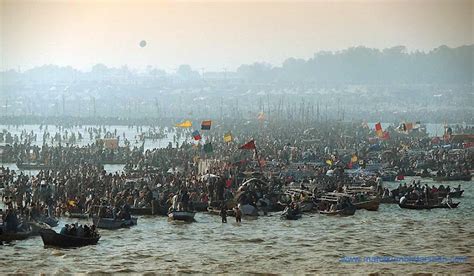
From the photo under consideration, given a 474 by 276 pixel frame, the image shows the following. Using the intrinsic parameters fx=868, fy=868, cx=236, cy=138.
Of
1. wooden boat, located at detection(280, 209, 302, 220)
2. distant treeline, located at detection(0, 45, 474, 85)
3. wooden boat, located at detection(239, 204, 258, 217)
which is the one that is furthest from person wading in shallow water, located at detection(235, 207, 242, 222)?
distant treeline, located at detection(0, 45, 474, 85)

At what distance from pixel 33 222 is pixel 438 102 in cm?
8398

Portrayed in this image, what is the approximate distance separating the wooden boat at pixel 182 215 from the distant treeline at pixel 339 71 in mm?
55665

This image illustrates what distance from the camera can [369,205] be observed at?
2931cm

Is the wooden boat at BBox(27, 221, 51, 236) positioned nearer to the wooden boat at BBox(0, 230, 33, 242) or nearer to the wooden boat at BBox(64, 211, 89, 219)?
the wooden boat at BBox(0, 230, 33, 242)

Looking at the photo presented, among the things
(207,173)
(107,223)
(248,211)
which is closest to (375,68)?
(207,173)

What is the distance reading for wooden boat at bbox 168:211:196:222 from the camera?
26031mm

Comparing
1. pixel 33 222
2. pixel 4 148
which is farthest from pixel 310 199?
pixel 4 148

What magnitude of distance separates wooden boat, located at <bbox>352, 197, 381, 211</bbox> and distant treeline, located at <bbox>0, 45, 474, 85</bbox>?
166 ft

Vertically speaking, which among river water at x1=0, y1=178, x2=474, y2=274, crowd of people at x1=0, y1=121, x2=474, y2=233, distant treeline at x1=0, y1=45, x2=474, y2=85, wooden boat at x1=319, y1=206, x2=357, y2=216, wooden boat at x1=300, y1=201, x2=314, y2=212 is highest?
distant treeline at x1=0, y1=45, x2=474, y2=85

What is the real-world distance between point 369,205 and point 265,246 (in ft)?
23.5

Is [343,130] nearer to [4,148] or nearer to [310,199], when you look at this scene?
[4,148]

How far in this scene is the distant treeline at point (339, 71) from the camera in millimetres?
96375

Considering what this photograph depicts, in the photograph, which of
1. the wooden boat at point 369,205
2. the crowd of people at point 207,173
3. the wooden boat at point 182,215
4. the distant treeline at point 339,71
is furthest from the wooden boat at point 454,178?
the distant treeline at point 339,71

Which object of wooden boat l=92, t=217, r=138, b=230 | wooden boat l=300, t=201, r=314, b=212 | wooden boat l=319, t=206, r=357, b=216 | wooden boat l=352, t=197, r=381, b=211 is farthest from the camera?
wooden boat l=352, t=197, r=381, b=211
